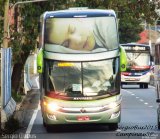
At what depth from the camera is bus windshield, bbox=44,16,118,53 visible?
68.2 feet

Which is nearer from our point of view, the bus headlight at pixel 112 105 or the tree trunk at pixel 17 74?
the bus headlight at pixel 112 105

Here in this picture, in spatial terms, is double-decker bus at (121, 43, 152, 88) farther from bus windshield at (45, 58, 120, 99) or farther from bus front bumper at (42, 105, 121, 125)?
bus front bumper at (42, 105, 121, 125)

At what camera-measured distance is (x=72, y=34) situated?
68.7ft

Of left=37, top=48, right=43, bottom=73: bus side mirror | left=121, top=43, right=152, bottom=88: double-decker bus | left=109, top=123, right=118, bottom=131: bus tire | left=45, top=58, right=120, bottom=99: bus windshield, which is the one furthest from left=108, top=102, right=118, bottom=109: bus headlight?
left=121, top=43, right=152, bottom=88: double-decker bus

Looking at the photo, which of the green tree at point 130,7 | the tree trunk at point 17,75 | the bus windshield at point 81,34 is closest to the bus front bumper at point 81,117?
the bus windshield at point 81,34

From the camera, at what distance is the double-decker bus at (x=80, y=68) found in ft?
66.3

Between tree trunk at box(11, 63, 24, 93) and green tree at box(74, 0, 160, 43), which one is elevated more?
green tree at box(74, 0, 160, 43)

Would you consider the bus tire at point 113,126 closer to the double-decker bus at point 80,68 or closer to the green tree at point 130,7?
the double-decker bus at point 80,68

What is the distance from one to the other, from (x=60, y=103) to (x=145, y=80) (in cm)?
3677

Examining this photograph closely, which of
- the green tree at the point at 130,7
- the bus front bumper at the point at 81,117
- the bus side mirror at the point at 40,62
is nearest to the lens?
the bus front bumper at the point at 81,117

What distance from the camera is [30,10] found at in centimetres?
3769

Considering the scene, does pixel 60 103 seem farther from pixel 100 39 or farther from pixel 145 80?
pixel 145 80

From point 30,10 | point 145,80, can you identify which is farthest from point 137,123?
point 145,80

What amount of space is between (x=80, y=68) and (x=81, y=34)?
1138 mm
